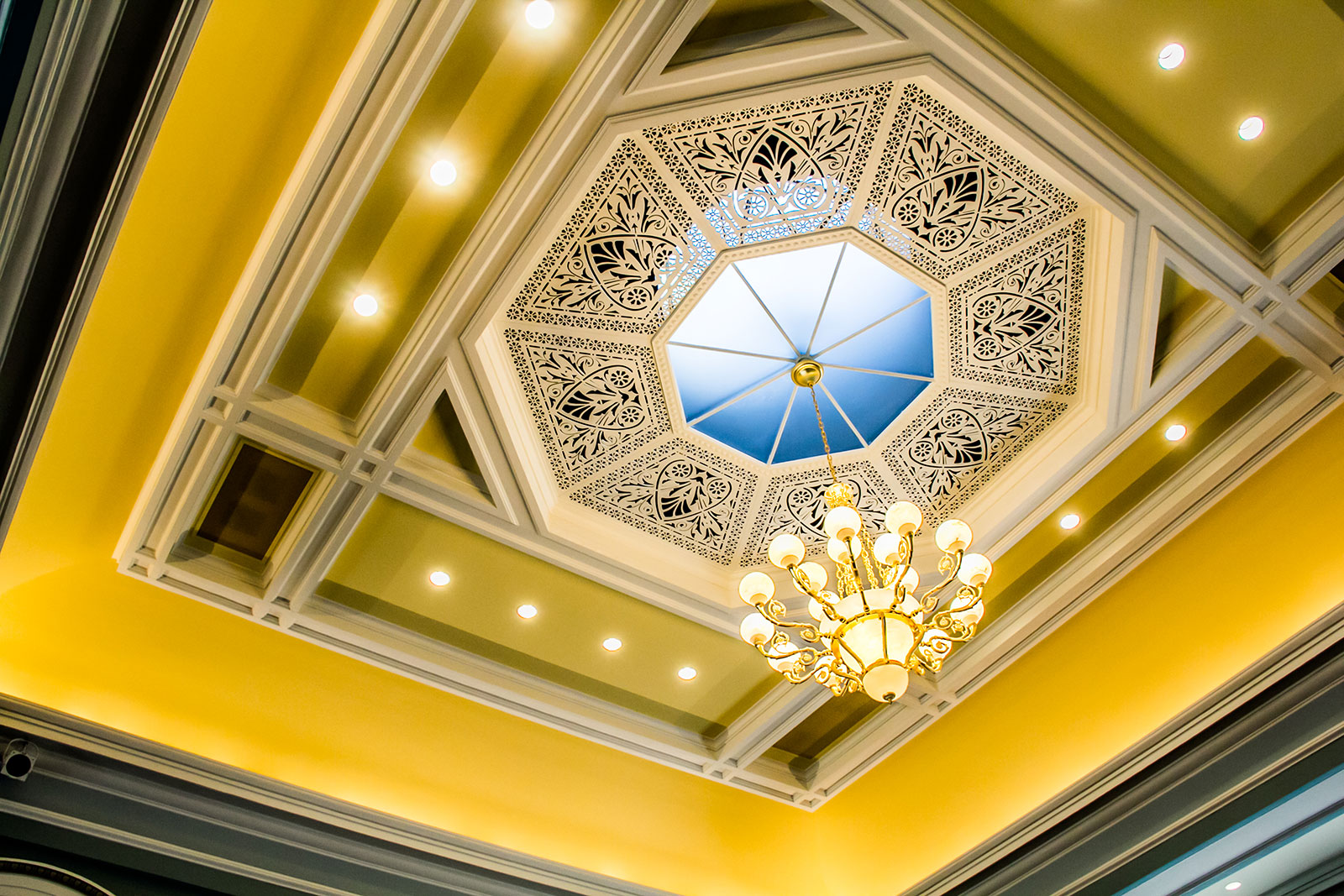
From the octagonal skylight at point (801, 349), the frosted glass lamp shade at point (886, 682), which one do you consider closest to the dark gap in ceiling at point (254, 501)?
the octagonal skylight at point (801, 349)

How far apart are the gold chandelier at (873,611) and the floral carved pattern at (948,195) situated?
146 cm

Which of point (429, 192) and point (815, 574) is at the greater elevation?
point (429, 192)

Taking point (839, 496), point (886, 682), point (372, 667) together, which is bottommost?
point (886, 682)

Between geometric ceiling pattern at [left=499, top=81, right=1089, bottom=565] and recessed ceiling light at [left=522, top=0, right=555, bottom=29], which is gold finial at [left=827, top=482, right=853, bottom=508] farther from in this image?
recessed ceiling light at [left=522, top=0, right=555, bottom=29]

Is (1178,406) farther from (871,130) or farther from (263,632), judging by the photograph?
(263,632)

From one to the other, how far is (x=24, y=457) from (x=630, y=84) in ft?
10.5

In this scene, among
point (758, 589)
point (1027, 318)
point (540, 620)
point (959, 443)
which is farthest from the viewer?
point (540, 620)

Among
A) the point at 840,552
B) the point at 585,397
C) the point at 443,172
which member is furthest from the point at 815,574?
the point at 443,172

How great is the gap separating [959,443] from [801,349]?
1223mm

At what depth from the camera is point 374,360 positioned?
4.76 m

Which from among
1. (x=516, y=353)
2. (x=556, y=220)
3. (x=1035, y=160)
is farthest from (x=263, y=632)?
(x=1035, y=160)

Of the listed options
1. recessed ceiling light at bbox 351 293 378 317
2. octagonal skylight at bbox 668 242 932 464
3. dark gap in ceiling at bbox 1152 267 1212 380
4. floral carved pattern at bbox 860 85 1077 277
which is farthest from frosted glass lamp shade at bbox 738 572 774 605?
dark gap in ceiling at bbox 1152 267 1212 380

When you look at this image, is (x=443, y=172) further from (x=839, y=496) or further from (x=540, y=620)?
(x=540, y=620)

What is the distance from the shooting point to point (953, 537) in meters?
4.23
